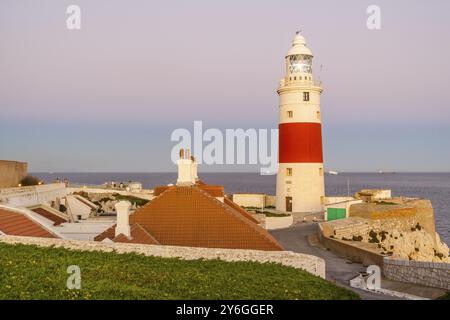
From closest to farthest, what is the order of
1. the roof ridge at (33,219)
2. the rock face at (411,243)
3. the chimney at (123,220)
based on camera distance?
the chimney at (123,220)
the roof ridge at (33,219)
the rock face at (411,243)

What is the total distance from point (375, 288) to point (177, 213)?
27.3ft

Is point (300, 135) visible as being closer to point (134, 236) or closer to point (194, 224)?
point (194, 224)

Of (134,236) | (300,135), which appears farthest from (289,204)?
(134,236)

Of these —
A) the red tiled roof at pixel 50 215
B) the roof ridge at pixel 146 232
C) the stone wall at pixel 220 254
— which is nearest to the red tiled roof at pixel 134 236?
the roof ridge at pixel 146 232

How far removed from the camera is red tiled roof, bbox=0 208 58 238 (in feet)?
65.2

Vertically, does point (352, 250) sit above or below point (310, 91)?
below

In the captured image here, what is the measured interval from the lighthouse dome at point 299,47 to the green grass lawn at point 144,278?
2795cm

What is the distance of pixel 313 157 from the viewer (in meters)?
39.8

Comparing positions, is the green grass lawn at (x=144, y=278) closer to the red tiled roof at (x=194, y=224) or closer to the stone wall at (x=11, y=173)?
the red tiled roof at (x=194, y=224)

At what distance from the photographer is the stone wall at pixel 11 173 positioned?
4215 cm

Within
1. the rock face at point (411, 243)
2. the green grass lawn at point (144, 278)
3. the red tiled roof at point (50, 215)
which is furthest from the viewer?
the rock face at point (411, 243)

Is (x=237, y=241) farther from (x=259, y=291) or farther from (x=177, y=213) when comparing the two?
(x=259, y=291)

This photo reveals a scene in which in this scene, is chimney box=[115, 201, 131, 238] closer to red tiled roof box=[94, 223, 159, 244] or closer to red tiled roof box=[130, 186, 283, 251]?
red tiled roof box=[94, 223, 159, 244]
